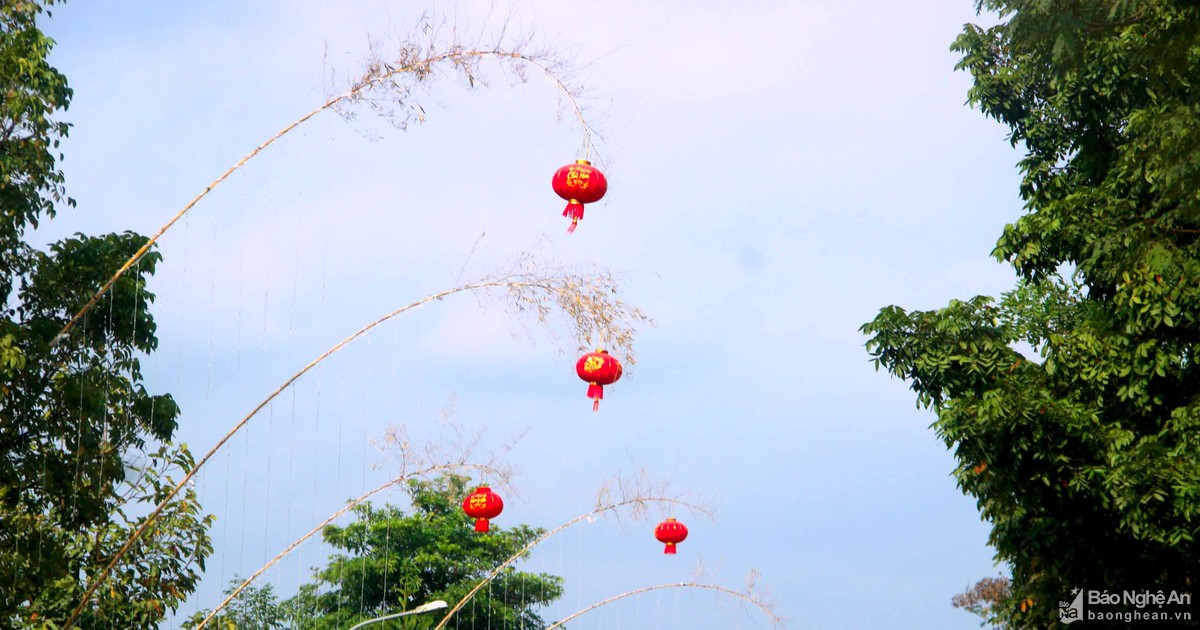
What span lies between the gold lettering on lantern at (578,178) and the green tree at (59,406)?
4.39m

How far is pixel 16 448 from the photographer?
9688 mm

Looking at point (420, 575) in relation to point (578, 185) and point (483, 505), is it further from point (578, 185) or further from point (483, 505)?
point (578, 185)

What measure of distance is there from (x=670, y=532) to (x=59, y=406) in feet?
17.6

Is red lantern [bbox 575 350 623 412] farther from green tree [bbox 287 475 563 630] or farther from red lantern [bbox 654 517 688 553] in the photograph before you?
green tree [bbox 287 475 563 630]

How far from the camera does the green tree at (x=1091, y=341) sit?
905 centimetres

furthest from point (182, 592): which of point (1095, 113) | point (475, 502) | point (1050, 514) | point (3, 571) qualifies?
point (1095, 113)

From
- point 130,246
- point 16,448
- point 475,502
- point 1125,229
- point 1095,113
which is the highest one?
point 1095,113

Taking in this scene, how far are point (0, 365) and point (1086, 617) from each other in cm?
831

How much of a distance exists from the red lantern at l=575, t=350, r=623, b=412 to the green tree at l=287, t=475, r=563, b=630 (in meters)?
16.6

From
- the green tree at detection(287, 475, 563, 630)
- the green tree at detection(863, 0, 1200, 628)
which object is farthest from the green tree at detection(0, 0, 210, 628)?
the green tree at detection(287, 475, 563, 630)

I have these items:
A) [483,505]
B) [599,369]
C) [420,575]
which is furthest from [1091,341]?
[420,575]

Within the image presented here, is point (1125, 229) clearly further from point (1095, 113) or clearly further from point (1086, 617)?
point (1086, 617)

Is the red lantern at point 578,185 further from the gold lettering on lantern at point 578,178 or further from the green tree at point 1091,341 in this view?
the green tree at point 1091,341

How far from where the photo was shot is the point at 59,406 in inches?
387
